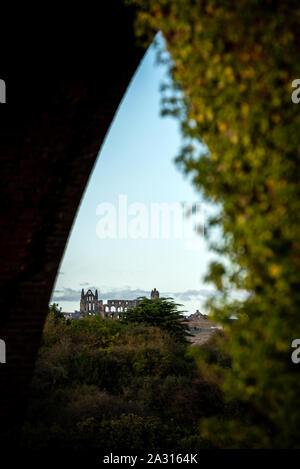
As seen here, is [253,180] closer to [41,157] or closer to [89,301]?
[41,157]

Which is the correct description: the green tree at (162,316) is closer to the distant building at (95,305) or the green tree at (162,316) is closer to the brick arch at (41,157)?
the distant building at (95,305)

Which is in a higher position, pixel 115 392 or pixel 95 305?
pixel 95 305

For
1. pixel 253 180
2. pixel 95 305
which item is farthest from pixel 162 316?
pixel 253 180

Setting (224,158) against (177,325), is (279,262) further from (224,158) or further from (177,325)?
(177,325)

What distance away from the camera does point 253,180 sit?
70.5 inches

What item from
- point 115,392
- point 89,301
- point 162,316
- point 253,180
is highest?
point 89,301

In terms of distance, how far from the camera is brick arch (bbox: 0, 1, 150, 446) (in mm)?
3826

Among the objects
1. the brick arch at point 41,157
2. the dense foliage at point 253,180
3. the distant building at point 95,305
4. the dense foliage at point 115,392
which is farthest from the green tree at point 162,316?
the dense foliage at point 253,180

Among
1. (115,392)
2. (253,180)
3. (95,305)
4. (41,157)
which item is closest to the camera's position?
(253,180)

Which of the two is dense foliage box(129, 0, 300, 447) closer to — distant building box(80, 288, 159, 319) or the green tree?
the green tree

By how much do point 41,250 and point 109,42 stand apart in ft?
5.93

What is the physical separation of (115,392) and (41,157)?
43.6ft

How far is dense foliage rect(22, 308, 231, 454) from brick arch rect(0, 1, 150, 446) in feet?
20.4
